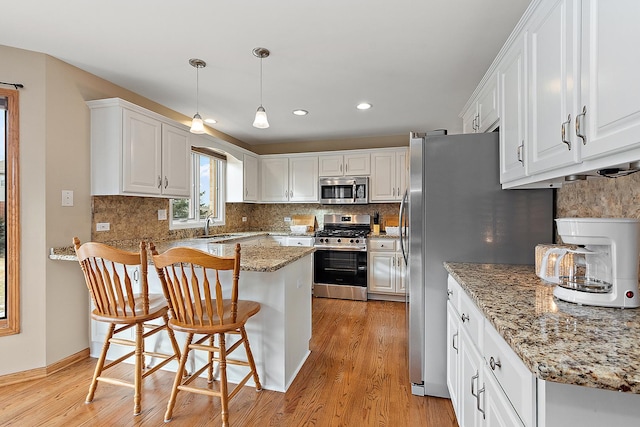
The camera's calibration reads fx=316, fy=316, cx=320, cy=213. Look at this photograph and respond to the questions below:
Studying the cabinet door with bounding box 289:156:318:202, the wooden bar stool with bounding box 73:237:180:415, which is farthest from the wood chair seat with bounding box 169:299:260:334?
the cabinet door with bounding box 289:156:318:202

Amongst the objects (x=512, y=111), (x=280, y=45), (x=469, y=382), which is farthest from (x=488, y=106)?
(x=469, y=382)

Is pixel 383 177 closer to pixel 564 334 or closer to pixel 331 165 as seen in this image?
pixel 331 165

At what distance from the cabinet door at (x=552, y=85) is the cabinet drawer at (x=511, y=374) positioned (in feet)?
2.32

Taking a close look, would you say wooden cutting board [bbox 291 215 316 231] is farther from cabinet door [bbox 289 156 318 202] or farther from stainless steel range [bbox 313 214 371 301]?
stainless steel range [bbox 313 214 371 301]

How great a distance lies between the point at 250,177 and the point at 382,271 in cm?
242

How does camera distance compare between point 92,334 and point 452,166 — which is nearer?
point 452,166

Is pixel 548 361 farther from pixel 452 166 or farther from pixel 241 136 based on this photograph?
pixel 241 136

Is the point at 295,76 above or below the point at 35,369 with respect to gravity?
above

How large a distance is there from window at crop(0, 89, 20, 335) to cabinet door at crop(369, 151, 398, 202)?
378 cm

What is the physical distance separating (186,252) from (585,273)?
173cm

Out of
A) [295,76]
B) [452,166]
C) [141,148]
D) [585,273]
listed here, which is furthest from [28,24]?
[585,273]

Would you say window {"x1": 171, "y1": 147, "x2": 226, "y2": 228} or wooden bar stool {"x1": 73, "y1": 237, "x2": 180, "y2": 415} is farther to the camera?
window {"x1": 171, "y1": 147, "x2": 226, "y2": 228}

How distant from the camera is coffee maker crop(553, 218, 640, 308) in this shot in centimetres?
106

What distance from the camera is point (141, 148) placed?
279 centimetres
